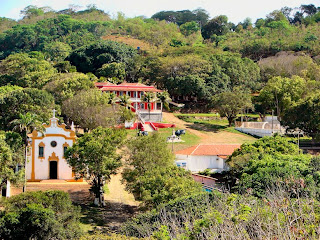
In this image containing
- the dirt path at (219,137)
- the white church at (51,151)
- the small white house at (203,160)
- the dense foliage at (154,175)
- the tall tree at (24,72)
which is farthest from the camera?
the tall tree at (24,72)

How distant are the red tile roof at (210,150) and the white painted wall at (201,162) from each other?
34 cm

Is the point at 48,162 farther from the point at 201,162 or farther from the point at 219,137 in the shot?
the point at 219,137

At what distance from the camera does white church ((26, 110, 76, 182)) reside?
4009 cm

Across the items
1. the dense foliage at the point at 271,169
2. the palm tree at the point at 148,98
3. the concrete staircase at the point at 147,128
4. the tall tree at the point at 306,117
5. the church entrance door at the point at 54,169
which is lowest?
the church entrance door at the point at 54,169

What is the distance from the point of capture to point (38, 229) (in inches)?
1027

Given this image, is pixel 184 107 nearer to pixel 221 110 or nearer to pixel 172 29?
pixel 221 110

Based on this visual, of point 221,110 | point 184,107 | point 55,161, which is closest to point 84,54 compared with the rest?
point 184,107

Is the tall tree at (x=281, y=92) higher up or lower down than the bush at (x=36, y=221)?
higher up

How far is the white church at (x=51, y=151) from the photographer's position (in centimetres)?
4009

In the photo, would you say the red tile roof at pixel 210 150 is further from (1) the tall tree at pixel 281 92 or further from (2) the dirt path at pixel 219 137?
(1) the tall tree at pixel 281 92

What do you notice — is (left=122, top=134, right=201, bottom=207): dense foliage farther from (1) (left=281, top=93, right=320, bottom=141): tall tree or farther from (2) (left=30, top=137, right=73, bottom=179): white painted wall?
(1) (left=281, top=93, right=320, bottom=141): tall tree

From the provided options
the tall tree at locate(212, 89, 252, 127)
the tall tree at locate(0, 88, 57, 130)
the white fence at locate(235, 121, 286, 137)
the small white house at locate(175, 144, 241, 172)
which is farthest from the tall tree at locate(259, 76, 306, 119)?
the tall tree at locate(0, 88, 57, 130)

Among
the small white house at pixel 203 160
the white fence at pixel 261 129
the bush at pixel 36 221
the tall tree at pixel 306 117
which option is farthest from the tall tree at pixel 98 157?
the white fence at pixel 261 129

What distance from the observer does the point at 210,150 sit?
147ft
